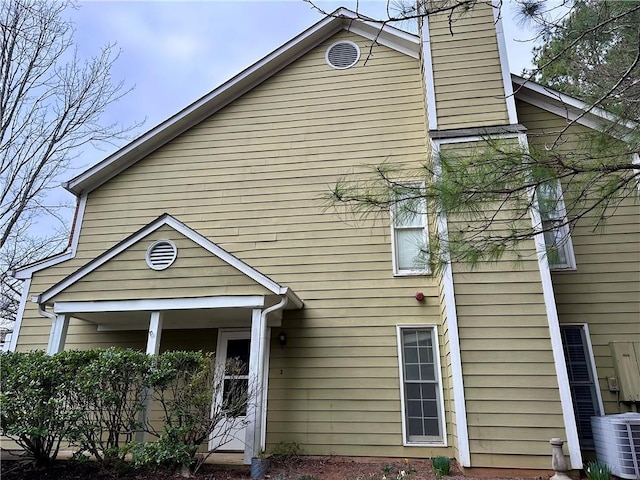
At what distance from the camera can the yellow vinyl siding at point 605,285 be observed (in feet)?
19.4

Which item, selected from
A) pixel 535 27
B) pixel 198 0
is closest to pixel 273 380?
pixel 535 27

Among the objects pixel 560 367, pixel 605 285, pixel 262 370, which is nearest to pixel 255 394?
pixel 262 370

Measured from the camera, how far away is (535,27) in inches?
161

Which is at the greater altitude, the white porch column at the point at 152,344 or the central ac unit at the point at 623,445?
the white porch column at the point at 152,344

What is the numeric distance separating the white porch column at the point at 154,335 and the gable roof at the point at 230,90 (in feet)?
11.7

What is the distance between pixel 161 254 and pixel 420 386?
412cm

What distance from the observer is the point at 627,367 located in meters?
5.69

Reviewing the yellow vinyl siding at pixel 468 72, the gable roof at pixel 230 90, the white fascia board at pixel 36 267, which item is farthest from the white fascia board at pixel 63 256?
the yellow vinyl siding at pixel 468 72

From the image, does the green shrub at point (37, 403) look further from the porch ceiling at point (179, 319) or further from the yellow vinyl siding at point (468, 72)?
the yellow vinyl siding at point (468, 72)

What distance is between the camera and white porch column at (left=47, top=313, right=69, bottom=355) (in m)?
5.96

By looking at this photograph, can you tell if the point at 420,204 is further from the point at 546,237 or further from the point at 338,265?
the point at 546,237

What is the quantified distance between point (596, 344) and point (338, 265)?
379 centimetres

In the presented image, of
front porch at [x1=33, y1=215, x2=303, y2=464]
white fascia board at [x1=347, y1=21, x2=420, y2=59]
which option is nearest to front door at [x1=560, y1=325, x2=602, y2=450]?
front porch at [x1=33, y1=215, x2=303, y2=464]

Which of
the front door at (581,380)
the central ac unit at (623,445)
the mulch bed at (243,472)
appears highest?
the front door at (581,380)
